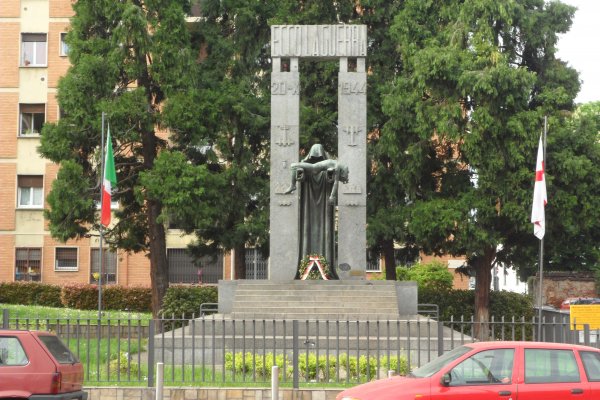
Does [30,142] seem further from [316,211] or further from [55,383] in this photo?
[55,383]

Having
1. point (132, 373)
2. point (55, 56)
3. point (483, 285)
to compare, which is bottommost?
point (132, 373)

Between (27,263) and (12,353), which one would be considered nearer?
(12,353)

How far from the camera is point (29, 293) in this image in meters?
45.3

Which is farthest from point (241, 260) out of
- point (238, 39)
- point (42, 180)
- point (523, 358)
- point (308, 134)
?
point (523, 358)

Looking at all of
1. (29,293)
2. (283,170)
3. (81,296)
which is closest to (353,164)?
(283,170)

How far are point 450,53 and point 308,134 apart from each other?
512cm

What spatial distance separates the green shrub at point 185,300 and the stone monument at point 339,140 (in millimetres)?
4542

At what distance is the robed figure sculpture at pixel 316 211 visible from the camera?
2633cm

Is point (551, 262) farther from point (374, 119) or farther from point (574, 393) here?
point (574, 393)

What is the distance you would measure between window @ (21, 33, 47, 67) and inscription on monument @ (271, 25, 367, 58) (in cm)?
2188

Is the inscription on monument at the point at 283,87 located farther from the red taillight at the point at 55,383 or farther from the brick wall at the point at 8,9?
the brick wall at the point at 8,9

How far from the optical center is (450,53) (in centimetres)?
3219

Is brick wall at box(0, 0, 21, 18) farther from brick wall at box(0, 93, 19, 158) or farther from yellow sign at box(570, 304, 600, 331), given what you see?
yellow sign at box(570, 304, 600, 331)

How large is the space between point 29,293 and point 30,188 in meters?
5.63
